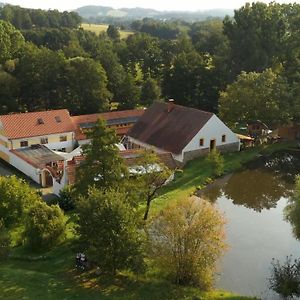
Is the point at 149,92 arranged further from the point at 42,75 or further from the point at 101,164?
the point at 101,164

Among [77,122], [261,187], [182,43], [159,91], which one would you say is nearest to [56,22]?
[182,43]

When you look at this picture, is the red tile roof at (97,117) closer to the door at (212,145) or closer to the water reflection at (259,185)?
the door at (212,145)

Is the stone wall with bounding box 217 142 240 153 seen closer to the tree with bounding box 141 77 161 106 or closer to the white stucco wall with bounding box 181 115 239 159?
the white stucco wall with bounding box 181 115 239 159

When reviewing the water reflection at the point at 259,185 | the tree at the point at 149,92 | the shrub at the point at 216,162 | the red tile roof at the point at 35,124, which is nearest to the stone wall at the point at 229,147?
the water reflection at the point at 259,185

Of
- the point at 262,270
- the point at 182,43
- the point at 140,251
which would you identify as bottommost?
the point at 262,270

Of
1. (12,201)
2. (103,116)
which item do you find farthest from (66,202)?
(103,116)

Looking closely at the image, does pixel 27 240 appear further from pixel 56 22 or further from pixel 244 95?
pixel 56 22
